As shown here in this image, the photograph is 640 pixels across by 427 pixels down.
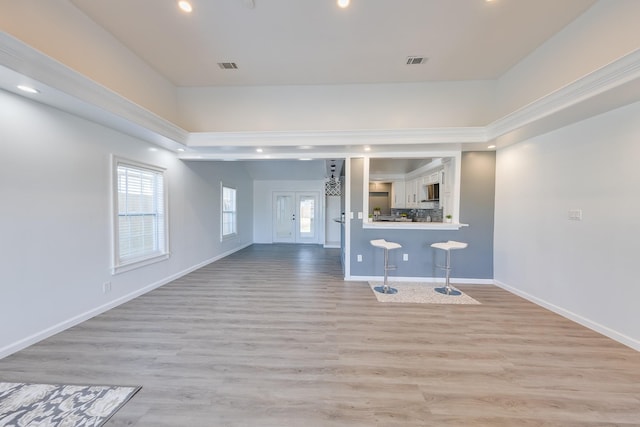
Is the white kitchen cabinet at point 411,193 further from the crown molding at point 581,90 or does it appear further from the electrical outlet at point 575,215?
the electrical outlet at point 575,215

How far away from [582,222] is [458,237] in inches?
65.3

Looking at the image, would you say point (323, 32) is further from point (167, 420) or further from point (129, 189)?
point (167, 420)

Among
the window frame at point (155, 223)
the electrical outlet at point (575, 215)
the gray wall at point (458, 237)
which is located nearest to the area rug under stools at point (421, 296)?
the gray wall at point (458, 237)

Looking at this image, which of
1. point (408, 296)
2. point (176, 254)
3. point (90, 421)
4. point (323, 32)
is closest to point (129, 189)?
point (176, 254)

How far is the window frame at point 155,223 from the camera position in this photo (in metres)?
3.32

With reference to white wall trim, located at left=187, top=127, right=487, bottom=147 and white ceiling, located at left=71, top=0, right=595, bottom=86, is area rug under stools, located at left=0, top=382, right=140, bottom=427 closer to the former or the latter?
white wall trim, located at left=187, top=127, right=487, bottom=147

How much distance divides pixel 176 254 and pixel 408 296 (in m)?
4.25

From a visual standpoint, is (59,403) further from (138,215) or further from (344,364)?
(138,215)

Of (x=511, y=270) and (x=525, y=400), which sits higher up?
(x=511, y=270)

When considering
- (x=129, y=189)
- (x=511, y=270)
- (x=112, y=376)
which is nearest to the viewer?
(x=112, y=376)

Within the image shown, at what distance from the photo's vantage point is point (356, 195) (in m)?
4.61

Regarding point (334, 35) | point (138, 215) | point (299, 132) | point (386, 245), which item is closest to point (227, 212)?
point (138, 215)

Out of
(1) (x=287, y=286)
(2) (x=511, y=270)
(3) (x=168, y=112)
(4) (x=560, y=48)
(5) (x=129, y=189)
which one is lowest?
(1) (x=287, y=286)

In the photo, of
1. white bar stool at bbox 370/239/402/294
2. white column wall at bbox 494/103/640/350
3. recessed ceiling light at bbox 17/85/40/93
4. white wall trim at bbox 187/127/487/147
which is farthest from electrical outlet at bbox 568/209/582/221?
recessed ceiling light at bbox 17/85/40/93
